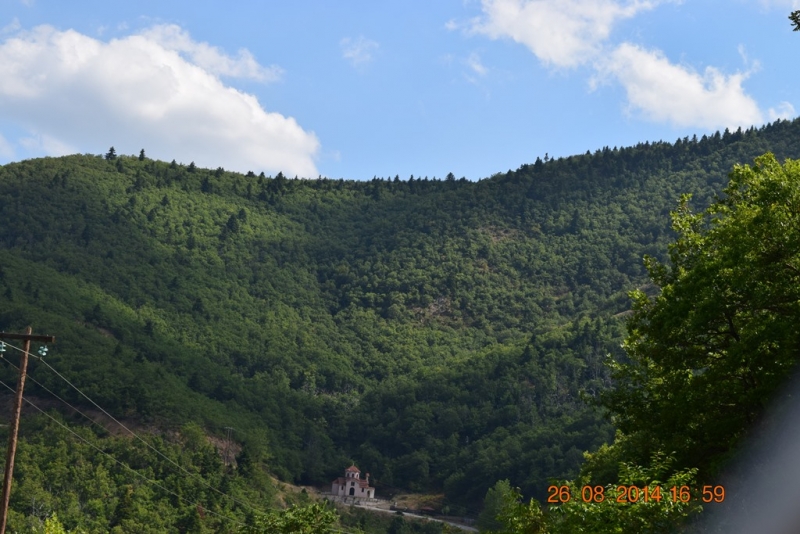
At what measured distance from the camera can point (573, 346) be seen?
14875 cm

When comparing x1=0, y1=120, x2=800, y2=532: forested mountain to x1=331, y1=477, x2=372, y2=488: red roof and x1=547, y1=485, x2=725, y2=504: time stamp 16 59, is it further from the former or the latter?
x1=547, y1=485, x2=725, y2=504: time stamp 16 59

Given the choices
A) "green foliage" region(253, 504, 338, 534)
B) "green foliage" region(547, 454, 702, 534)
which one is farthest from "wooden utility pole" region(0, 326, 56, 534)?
"green foliage" region(547, 454, 702, 534)

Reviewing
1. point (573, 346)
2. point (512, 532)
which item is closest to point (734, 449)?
point (512, 532)

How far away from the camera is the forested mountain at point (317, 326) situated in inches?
4968

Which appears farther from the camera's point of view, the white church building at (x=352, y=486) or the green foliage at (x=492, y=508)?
the white church building at (x=352, y=486)

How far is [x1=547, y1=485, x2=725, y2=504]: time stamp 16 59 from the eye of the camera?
18.5 metres

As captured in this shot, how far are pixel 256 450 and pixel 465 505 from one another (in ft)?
86.6

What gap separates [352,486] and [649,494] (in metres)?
112

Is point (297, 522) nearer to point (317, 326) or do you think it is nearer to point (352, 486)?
point (352, 486)

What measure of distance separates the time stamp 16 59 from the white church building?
10539 cm

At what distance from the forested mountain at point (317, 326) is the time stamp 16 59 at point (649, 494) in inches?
2989

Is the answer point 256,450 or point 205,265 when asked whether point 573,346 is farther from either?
point 205,265

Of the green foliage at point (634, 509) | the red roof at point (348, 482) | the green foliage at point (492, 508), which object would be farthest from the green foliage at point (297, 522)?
the red roof at point (348, 482)

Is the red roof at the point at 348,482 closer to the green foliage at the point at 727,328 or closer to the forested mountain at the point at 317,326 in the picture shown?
the forested mountain at the point at 317,326
